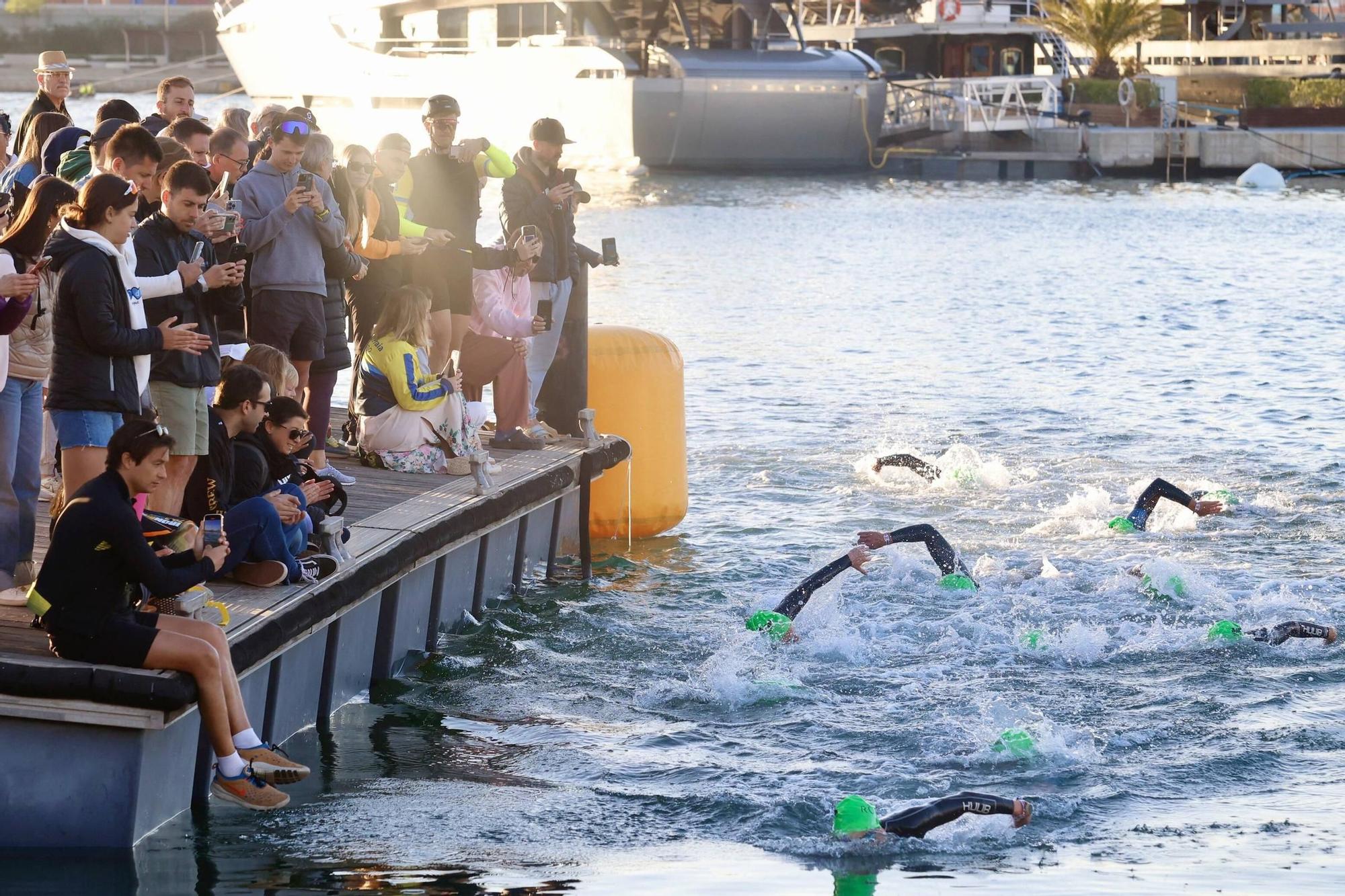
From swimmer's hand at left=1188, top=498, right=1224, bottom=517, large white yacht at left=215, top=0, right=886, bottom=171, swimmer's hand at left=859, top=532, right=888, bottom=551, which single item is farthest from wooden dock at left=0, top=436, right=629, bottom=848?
large white yacht at left=215, top=0, right=886, bottom=171

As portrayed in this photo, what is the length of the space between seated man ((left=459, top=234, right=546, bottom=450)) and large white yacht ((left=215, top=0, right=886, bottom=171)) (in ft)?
157

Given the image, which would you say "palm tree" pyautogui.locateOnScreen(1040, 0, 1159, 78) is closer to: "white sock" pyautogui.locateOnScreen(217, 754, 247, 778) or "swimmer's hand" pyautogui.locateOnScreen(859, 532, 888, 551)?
"swimmer's hand" pyautogui.locateOnScreen(859, 532, 888, 551)

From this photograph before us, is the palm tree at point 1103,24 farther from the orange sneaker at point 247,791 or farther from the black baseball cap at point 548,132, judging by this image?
the orange sneaker at point 247,791

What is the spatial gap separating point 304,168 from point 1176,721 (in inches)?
208

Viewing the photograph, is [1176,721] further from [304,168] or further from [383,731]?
[304,168]

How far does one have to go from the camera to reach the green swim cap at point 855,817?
6867 mm

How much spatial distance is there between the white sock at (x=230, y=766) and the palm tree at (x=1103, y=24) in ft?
212

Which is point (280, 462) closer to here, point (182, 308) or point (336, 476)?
point (182, 308)

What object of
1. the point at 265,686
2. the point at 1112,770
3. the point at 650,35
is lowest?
the point at 1112,770

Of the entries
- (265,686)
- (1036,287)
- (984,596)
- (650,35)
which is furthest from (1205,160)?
(265,686)

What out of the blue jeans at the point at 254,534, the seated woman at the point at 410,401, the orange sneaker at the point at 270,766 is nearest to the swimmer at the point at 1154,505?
the seated woman at the point at 410,401

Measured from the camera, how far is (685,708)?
28.6 ft

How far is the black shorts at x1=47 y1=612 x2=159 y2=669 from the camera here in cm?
617

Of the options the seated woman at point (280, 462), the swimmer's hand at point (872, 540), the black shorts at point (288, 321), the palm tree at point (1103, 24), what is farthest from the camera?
the palm tree at point (1103, 24)
